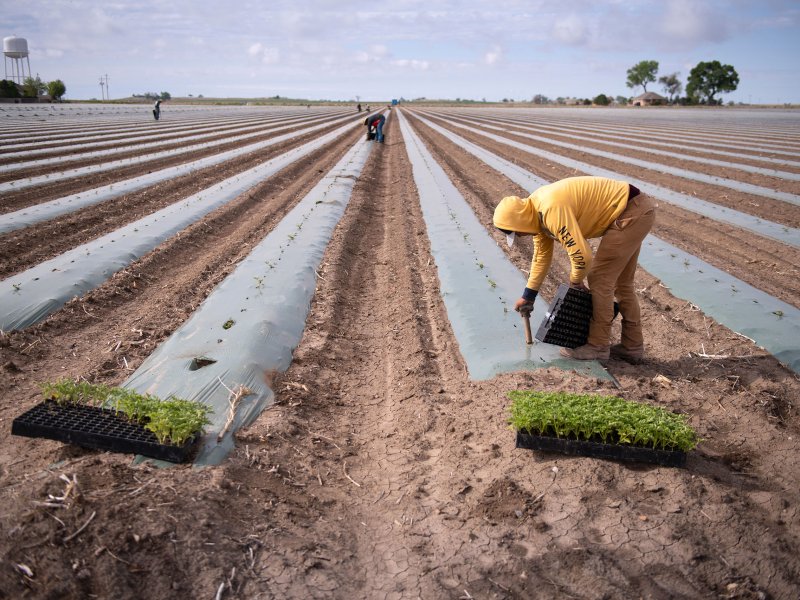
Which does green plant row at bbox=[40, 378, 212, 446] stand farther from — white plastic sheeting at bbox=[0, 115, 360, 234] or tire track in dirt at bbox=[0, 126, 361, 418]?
white plastic sheeting at bbox=[0, 115, 360, 234]

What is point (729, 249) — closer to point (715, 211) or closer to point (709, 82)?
point (715, 211)

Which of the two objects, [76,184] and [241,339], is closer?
[241,339]

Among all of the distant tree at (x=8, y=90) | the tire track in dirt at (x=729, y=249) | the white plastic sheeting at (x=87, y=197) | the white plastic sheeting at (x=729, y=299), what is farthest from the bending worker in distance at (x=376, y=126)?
the distant tree at (x=8, y=90)

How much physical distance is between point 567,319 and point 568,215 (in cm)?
93

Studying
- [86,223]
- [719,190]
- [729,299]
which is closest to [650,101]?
[719,190]

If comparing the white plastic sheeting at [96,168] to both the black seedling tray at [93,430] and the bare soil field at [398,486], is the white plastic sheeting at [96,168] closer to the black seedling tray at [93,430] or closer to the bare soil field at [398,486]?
the bare soil field at [398,486]

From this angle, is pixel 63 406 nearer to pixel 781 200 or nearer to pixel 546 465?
pixel 546 465

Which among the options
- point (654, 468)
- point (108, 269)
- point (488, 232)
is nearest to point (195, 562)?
point (654, 468)

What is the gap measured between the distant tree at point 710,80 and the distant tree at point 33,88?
258ft

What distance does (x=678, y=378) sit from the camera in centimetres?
463

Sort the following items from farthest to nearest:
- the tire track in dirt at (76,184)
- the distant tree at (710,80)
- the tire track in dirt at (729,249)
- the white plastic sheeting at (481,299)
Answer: the distant tree at (710,80)
the tire track in dirt at (76,184)
the tire track in dirt at (729,249)
the white plastic sheeting at (481,299)

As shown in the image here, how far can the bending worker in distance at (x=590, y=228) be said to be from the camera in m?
4.00

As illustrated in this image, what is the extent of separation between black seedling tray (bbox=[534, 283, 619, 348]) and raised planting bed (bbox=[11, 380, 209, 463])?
8.51 ft

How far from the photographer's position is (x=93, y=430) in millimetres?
3412
